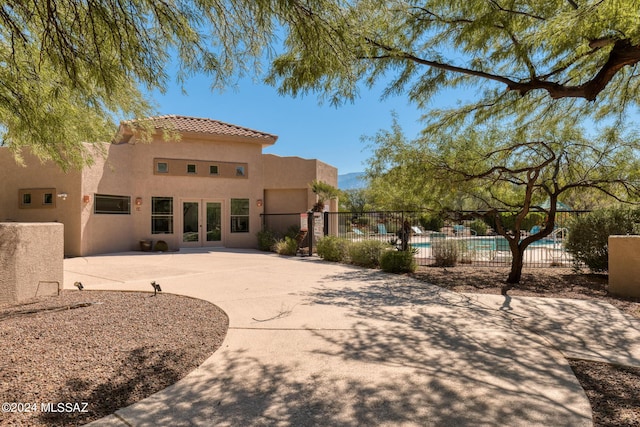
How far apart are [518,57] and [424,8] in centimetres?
180

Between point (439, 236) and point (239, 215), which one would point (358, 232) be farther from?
point (239, 215)

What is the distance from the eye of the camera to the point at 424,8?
5938mm

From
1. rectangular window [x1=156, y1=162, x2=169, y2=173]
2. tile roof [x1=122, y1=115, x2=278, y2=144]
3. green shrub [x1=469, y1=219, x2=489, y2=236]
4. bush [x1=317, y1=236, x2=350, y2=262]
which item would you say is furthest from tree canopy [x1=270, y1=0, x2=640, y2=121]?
green shrub [x1=469, y1=219, x2=489, y2=236]

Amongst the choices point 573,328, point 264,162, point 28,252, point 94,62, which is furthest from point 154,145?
point 573,328

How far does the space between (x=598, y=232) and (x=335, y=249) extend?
7.59m

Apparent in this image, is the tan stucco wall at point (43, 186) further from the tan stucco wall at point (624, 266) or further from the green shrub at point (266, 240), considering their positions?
the tan stucco wall at point (624, 266)

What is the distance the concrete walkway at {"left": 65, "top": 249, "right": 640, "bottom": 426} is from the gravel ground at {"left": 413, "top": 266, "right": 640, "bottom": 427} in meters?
0.18

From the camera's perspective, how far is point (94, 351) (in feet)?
13.3

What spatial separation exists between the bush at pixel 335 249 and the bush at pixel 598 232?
6.67 m

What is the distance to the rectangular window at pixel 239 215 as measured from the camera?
17688 mm

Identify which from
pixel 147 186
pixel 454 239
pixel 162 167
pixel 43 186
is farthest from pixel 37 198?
pixel 454 239

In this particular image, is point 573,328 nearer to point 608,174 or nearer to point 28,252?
point 608,174

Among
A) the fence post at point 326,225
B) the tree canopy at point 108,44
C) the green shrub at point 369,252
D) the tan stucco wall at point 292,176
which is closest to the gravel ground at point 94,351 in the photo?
the tree canopy at point 108,44

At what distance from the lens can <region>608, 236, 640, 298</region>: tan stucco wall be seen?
6.97 meters
